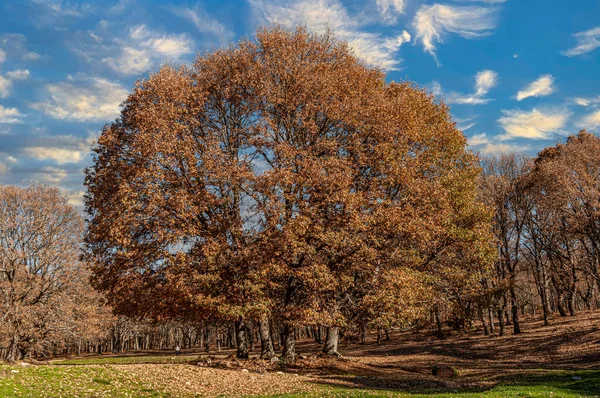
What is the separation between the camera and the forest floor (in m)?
18.9

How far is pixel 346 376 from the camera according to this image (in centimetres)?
2727

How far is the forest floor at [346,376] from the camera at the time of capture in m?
18.9

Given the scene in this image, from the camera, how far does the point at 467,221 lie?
31281 millimetres

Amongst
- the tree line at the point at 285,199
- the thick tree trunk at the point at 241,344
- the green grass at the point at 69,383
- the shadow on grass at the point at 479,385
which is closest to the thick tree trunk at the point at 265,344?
the tree line at the point at 285,199

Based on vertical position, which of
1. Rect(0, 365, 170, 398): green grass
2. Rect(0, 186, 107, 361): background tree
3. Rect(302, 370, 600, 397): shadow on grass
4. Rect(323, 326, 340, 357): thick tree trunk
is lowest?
Rect(302, 370, 600, 397): shadow on grass

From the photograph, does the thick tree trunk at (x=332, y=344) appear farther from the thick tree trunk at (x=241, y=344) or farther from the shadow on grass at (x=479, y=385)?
the shadow on grass at (x=479, y=385)

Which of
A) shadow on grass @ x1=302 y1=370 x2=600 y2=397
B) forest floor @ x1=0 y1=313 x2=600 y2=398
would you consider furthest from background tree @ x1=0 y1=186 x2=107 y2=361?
shadow on grass @ x1=302 y1=370 x2=600 y2=397

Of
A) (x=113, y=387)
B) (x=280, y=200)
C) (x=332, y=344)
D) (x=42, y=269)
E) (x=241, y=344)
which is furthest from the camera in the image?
(x=42, y=269)

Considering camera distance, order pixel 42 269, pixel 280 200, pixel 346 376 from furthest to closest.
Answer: pixel 42 269 → pixel 346 376 → pixel 280 200

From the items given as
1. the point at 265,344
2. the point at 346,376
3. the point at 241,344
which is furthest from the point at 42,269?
the point at 346,376

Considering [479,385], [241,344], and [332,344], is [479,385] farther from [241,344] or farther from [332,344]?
[241,344]

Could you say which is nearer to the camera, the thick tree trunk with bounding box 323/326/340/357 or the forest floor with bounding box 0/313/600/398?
the forest floor with bounding box 0/313/600/398

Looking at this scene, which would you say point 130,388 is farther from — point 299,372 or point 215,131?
point 215,131

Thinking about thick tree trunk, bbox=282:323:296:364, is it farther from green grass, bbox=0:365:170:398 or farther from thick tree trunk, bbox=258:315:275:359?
green grass, bbox=0:365:170:398
